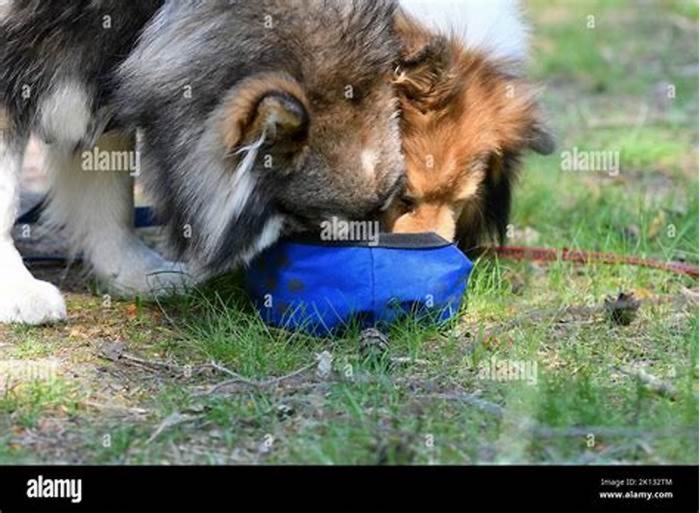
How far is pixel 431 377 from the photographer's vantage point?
383cm

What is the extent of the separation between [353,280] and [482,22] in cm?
96

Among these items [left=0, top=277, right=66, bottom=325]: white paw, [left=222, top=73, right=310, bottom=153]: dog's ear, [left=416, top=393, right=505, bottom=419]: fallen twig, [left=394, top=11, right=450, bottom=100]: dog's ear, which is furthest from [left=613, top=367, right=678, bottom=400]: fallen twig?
[left=0, top=277, right=66, bottom=325]: white paw

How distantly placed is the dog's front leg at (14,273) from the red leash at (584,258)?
1599mm

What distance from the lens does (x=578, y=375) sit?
12.2 ft

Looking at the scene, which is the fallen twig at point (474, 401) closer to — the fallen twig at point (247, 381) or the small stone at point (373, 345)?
the small stone at point (373, 345)

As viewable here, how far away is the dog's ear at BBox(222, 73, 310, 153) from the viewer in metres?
3.65

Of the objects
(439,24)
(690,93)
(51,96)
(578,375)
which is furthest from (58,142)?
(690,93)

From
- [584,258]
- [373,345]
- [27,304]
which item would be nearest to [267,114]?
Result: [373,345]

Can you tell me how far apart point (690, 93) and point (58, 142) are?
13.5 ft

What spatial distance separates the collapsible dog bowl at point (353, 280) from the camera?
392 cm

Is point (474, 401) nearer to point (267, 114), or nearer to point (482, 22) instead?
point (267, 114)

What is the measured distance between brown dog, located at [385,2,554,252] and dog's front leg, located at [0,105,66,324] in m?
1.16
